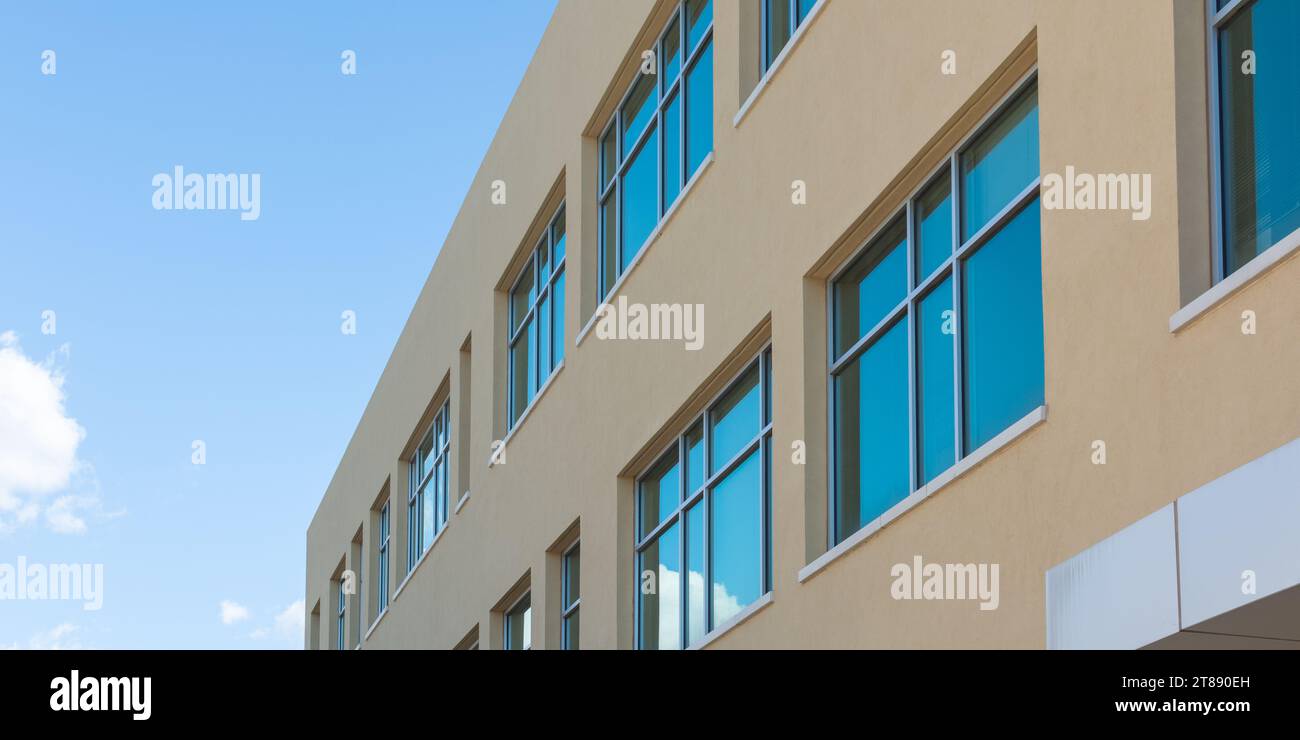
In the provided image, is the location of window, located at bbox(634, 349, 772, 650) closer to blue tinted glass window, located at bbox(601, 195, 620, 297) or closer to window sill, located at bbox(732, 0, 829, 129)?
window sill, located at bbox(732, 0, 829, 129)

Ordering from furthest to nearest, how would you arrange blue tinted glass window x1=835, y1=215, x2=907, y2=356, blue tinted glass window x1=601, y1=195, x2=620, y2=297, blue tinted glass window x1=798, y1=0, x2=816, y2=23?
1. blue tinted glass window x1=601, y1=195, x2=620, y2=297
2. blue tinted glass window x1=798, y1=0, x2=816, y2=23
3. blue tinted glass window x1=835, y1=215, x2=907, y2=356

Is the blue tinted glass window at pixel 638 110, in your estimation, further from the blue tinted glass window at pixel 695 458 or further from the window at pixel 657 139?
the blue tinted glass window at pixel 695 458

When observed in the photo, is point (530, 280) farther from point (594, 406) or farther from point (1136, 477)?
point (1136, 477)

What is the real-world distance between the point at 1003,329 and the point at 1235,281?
301cm

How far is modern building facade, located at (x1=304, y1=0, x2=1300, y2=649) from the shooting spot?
984 cm

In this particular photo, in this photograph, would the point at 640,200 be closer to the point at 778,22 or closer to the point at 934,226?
the point at 778,22

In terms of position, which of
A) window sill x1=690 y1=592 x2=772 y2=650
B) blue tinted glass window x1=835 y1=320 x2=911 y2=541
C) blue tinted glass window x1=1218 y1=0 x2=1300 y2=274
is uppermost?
blue tinted glass window x1=1218 y1=0 x2=1300 y2=274

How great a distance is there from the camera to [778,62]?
16.3m

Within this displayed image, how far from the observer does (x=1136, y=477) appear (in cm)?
1031

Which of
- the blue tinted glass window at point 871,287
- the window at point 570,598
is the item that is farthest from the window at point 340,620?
the blue tinted glass window at point 871,287

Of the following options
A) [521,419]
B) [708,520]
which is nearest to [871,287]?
[708,520]

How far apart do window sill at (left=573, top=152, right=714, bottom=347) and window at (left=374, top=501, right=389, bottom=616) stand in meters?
13.9

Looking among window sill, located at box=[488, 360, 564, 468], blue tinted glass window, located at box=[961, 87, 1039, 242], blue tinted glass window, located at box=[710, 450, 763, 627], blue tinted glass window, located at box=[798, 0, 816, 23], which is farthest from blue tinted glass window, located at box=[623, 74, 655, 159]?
blue tinted glass window, located at box=[961, 87, 1039, 242]
